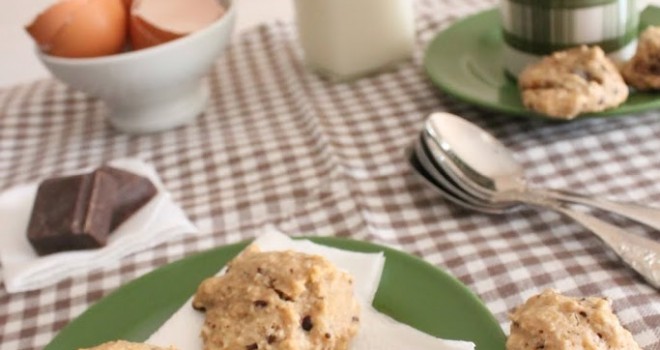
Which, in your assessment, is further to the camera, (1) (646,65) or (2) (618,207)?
(1) (646,65)

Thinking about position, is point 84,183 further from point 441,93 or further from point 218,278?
point 441,93

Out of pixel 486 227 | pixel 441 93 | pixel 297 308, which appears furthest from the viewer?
pixel 441 93

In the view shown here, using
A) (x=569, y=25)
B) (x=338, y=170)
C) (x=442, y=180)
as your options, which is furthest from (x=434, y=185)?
(x=569, y=25)

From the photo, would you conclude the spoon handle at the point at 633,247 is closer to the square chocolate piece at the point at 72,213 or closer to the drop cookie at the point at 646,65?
the drop cookie at the point at 646,65

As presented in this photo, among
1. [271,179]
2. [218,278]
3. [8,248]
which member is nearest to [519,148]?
[271,179]

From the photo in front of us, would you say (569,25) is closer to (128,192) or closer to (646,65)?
(646,65)

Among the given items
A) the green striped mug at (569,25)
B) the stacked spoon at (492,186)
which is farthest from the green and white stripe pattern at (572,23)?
the stacked spoon at (492,186)
